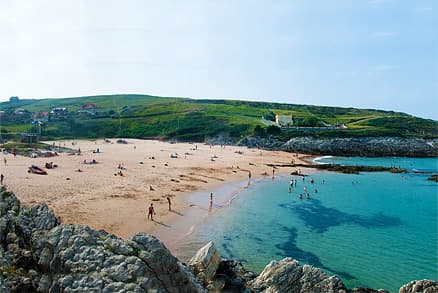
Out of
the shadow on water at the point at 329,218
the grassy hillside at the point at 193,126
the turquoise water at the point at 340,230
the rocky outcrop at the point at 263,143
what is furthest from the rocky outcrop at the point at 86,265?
the grassy hillside at the point at 193,126

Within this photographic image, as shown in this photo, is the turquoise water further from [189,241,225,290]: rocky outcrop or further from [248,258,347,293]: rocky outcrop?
[189,241,225,290]: rocky outcrop

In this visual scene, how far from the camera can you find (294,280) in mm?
14250

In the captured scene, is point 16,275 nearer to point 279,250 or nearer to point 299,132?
point 279,250

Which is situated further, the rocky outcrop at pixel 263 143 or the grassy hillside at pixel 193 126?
the grassy hillside at pixel 193 126

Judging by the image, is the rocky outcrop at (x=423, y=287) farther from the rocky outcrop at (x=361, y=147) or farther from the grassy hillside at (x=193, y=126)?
the grassy hillside at (x=193, y=126)

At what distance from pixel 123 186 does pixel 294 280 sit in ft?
85.4

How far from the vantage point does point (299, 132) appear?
105 m

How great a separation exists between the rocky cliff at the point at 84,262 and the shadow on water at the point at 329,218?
16.9 meters

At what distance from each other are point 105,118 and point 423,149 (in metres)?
110

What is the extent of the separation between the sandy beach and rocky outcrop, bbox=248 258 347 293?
1140 centimetres

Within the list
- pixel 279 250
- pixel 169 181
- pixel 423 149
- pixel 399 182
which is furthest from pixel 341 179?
pixel 423 149

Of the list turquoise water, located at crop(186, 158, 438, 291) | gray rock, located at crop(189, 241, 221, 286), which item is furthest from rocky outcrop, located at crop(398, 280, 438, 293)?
gray rock, located at crop(189, 241, 221, 286)

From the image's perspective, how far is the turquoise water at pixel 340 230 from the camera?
21188mm

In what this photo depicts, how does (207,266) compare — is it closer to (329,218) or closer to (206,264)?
(206,264)
